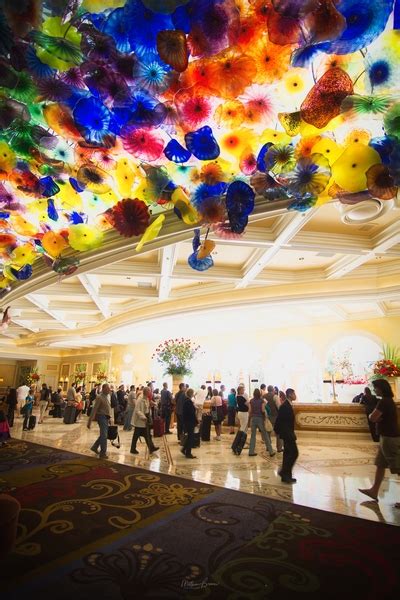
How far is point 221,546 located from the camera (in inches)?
116

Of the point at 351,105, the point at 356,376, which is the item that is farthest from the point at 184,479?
the point at 356,376

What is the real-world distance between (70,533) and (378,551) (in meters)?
2.78

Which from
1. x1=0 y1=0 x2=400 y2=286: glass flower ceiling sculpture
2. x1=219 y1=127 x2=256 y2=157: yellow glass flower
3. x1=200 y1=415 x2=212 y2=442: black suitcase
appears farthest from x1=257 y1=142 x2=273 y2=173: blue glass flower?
x1=200 y1=415 x2=212 y2=442: black suitcase

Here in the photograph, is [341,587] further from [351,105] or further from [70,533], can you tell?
[351,105]

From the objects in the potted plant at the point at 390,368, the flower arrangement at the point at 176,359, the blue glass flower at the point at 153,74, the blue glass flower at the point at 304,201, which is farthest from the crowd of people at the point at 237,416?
the blue glass flower at the point at 153,74

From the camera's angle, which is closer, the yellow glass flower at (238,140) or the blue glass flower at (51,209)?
the yellow glass flower at (238,140)

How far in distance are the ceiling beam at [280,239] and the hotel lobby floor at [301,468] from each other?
4054mm

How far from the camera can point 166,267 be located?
7680 millimetres

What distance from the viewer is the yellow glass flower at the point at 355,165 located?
2.30m

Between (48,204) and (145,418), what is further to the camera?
(145,418)

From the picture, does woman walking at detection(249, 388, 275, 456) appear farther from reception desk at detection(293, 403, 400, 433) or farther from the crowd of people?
reception desk at detection(293, 403, 400, 433)

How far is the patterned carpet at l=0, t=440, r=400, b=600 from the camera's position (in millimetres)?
2355

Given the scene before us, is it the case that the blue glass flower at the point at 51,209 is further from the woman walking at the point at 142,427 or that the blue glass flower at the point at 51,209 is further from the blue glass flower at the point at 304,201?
the woman walking at the point at 142,427

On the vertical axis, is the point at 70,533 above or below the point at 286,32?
below
